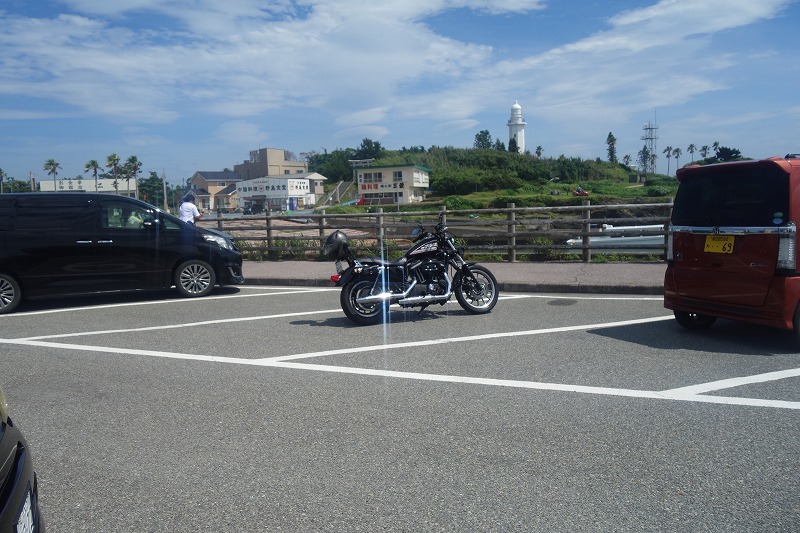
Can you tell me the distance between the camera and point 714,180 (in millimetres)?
7531

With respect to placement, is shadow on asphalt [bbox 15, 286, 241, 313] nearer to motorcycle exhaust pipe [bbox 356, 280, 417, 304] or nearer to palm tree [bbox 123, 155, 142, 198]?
motorcycle exhaust pipe [bbox 356, 280, 417, 304]

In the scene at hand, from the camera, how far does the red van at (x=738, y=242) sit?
6.86 meters

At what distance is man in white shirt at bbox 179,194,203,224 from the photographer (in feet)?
49.8

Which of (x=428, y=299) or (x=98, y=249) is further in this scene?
(x=98, y=249)

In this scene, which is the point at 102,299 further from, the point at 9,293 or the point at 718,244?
the point at 718,244

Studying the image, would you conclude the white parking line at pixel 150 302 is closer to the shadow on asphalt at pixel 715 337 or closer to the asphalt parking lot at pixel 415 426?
the asphalt parking lot at pixel 415 426

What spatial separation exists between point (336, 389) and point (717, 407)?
3.16 metres

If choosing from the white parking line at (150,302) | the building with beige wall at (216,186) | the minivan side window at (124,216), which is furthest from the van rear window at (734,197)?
the building with beige wall at (216,186)

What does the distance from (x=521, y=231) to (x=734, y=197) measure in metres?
7.93

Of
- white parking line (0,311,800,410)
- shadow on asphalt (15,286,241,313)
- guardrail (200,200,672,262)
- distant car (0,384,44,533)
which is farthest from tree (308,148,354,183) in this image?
distant car (0,384,44,533)

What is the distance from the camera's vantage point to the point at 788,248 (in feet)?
22.4

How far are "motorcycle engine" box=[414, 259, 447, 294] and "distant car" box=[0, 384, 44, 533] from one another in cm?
693

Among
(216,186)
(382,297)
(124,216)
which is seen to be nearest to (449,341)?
(382,297)

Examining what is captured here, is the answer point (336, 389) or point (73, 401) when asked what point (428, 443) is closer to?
point (336, 389)
